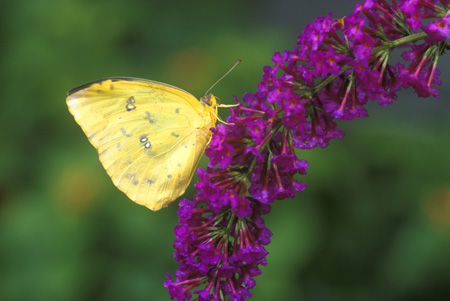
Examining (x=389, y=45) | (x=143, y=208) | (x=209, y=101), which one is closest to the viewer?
(x=389, y=45)

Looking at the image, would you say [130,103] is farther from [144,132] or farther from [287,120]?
[287,120]

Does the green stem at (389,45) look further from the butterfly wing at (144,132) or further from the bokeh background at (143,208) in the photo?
the bokeh background at (143,208)

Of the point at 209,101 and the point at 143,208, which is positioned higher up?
the point at 209,101

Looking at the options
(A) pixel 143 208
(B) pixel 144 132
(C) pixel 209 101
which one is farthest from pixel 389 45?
(A) pixel 143 208

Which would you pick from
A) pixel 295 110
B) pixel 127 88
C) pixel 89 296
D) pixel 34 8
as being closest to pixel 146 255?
pixel 89 296

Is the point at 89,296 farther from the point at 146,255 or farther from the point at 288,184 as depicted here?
the point at 288,184

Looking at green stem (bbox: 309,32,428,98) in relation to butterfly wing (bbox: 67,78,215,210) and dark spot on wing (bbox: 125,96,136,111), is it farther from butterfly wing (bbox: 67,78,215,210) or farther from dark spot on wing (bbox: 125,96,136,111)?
dark spot on wing (bbox: 125,96,136,111)

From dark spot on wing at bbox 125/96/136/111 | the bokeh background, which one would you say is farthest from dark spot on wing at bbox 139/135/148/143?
the bokeh background
